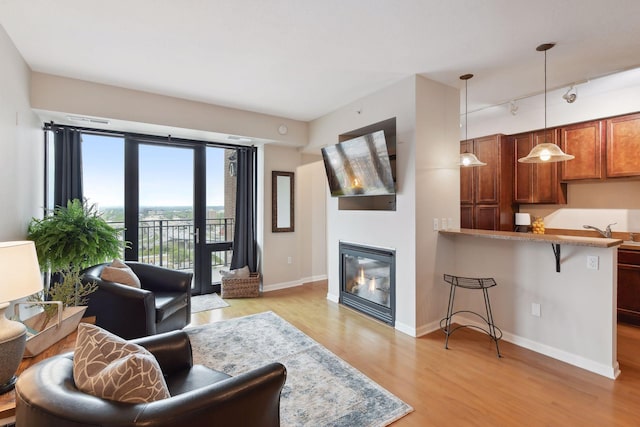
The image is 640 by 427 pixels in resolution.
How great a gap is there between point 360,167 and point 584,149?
313 cm

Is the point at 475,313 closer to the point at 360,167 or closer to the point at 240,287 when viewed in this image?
the point at 360,167

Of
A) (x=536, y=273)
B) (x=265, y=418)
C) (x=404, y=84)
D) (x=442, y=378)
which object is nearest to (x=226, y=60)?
(x=404, y=84)

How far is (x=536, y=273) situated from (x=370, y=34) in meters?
2.68

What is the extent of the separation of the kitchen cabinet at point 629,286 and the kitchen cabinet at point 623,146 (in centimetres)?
104

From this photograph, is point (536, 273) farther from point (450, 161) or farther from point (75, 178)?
point (75, 178)

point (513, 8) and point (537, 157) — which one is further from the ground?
point (513, 8)

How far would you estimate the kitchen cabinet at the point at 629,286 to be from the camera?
3.40 meters

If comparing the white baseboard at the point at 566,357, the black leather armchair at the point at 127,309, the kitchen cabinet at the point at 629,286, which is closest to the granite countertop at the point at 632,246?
the kitchen cabinet at the point at 629,286

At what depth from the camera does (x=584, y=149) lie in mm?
4141

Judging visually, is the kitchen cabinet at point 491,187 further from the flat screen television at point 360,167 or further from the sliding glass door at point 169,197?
the sliding glass door at point 169,197

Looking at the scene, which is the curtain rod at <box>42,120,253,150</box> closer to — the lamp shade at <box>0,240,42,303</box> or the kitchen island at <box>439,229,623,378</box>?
the lamp shade at <box>0,240,42,303</box>

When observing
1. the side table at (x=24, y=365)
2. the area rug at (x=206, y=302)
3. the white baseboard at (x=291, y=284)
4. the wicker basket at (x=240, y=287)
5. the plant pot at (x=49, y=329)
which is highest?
the plant pot at (x=49, y=329)

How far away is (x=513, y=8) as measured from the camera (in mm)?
2139

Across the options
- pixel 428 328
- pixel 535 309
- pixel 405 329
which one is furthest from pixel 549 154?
pixel 405 329
